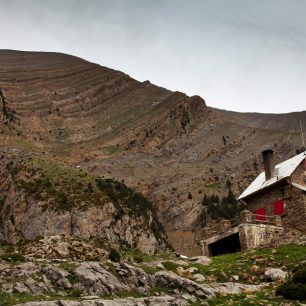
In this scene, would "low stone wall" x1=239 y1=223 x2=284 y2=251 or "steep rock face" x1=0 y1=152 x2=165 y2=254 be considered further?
"steep rock face" x1=0 y1=152 x2=165 y2=254

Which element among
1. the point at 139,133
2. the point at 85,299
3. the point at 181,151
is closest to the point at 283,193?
the point at 85,299

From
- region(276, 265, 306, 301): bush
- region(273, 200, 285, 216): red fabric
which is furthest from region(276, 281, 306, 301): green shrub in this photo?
region(273, 200, 285, 216): red fabric

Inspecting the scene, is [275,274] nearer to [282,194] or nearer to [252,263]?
[252,263]

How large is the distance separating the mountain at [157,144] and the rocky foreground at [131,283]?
259ft

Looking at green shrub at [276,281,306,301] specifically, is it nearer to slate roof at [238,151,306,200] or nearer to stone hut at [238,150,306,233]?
stone hut at [238,150,306,233]

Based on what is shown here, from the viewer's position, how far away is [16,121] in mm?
165125

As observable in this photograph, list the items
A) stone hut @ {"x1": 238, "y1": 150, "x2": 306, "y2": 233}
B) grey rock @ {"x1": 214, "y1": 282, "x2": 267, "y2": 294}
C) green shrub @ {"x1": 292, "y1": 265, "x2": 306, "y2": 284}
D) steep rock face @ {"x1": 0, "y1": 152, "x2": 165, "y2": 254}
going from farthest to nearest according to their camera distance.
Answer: steep rock face @ {"x1": 0, "y1": 152, "x2": 165, "y2": 254} < stone hut @ {"x1": 238, "y1": 150, "x2": 306, "y2": 233} < grey rock @ {"x1": 214, "y1": 282, "x2": 267, "y2": 294} < green shrub @ {"x1": 292, "y1": 265, "x2": 306, "y2": 284}

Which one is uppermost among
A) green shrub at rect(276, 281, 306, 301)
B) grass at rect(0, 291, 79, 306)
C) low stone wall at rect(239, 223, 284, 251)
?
low stone wall at rect(239, 223, 284, 251)

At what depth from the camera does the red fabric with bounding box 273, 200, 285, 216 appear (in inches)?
2000

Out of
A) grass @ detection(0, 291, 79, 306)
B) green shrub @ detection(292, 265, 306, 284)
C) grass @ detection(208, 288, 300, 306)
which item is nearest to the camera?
grass @ detection(0, 291, 79, 306)

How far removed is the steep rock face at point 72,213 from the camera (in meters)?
100

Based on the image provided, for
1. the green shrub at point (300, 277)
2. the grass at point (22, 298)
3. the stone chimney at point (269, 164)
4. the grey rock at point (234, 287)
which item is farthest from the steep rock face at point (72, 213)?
the grass at point (22, 298)

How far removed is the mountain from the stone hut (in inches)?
2327

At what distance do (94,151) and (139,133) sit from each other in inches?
609
